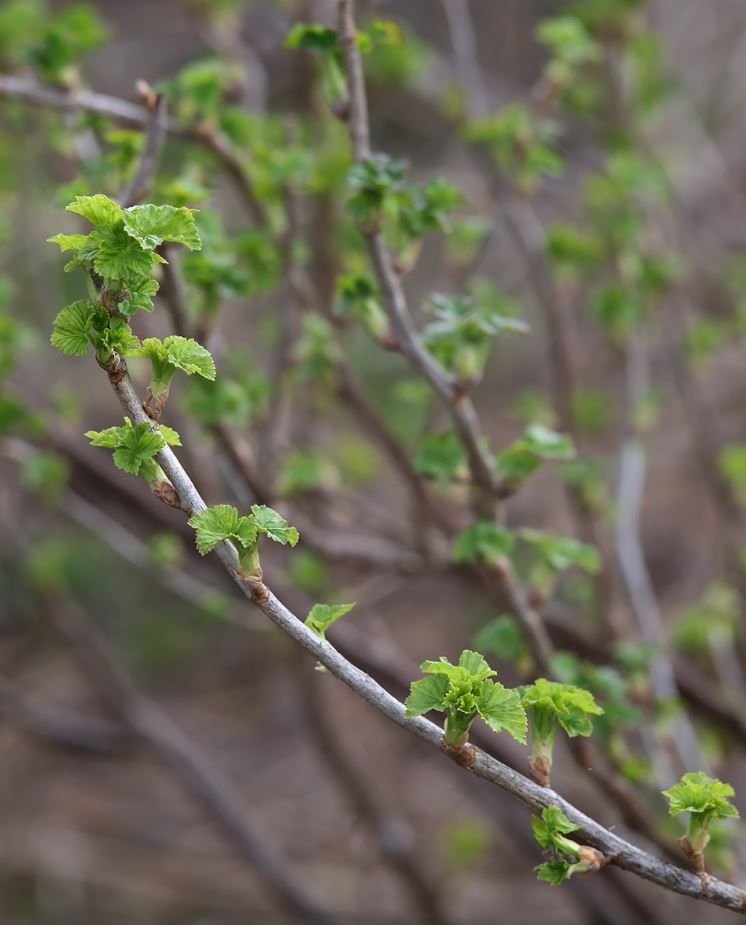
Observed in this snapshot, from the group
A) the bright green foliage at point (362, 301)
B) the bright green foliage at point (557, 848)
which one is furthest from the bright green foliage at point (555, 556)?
the bright green foliage at point (557, 848)

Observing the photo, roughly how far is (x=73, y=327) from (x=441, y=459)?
0.59 meters

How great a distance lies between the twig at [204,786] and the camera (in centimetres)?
248

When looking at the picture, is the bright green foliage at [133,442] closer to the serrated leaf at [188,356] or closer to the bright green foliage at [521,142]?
the serrated leaf at [188,356]

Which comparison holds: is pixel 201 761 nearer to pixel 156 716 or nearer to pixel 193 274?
pixel 156 716

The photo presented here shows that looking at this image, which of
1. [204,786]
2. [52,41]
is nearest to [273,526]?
[52,41]

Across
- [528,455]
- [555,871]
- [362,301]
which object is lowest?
[555,871]

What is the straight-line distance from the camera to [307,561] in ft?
6.72

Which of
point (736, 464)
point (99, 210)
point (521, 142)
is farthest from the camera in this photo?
point (736, 464)

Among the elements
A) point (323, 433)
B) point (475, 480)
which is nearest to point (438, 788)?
point (323, 433)

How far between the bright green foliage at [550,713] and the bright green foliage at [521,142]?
990 millimetres

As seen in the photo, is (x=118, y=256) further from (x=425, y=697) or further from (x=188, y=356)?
(x=425, y=697)

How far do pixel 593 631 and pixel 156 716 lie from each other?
1133 millimetres

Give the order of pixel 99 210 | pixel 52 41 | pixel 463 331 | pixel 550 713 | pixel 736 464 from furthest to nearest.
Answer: pixel 736 464
pixel 52 41
pixel 463 331
pixel 550 713
pixel 99 210

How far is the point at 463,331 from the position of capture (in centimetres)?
133
